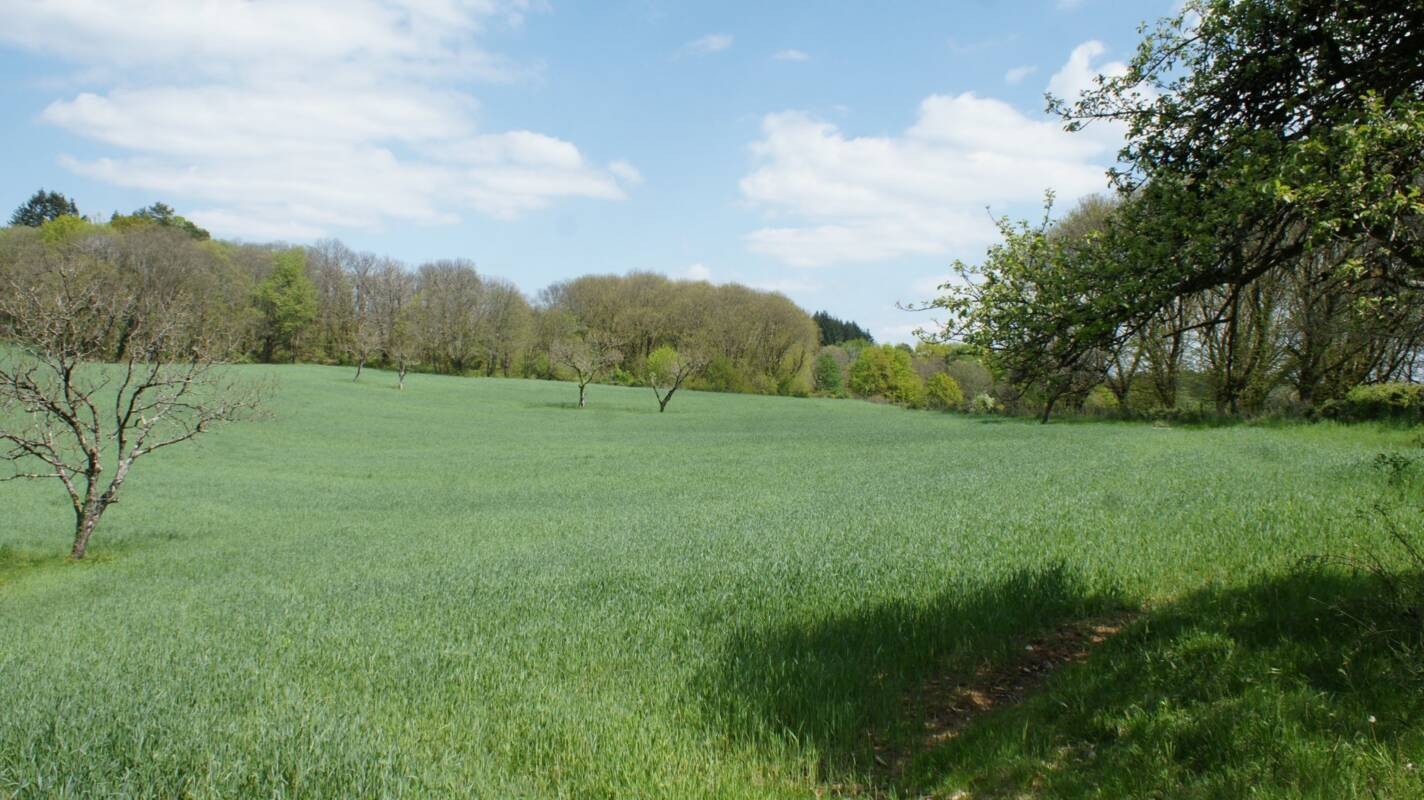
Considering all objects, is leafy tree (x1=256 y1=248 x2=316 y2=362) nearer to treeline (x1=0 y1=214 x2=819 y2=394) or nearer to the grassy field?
treeline (x1=0 y1=214 x2=819 y2=394)

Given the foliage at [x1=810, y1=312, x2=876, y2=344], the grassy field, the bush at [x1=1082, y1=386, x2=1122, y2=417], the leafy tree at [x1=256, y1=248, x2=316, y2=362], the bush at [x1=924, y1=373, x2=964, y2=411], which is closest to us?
the grassy field

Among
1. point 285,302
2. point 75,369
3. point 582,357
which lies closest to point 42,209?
point 285,302

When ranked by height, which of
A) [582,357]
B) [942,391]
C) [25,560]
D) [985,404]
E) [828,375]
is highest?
[828,375]

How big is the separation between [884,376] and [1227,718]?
3787 inches

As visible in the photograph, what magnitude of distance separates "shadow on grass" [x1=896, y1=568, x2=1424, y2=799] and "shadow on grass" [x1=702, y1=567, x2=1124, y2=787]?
493mm

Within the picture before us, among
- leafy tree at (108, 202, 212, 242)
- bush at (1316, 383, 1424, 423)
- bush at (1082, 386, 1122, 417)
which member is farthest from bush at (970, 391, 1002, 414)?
leafy tree at (108, 202, 212, 242)

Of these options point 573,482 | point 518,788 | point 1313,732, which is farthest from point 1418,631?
point 573,482

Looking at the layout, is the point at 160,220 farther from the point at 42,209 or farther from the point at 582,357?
the point at 582,357

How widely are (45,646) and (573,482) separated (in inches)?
763

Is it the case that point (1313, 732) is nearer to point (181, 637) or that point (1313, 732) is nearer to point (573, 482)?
point (181, 637)

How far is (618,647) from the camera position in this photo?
6.55m

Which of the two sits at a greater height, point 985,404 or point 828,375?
point 828,375

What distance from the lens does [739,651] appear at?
21.0 ft

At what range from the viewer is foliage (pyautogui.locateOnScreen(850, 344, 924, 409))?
97250mm
